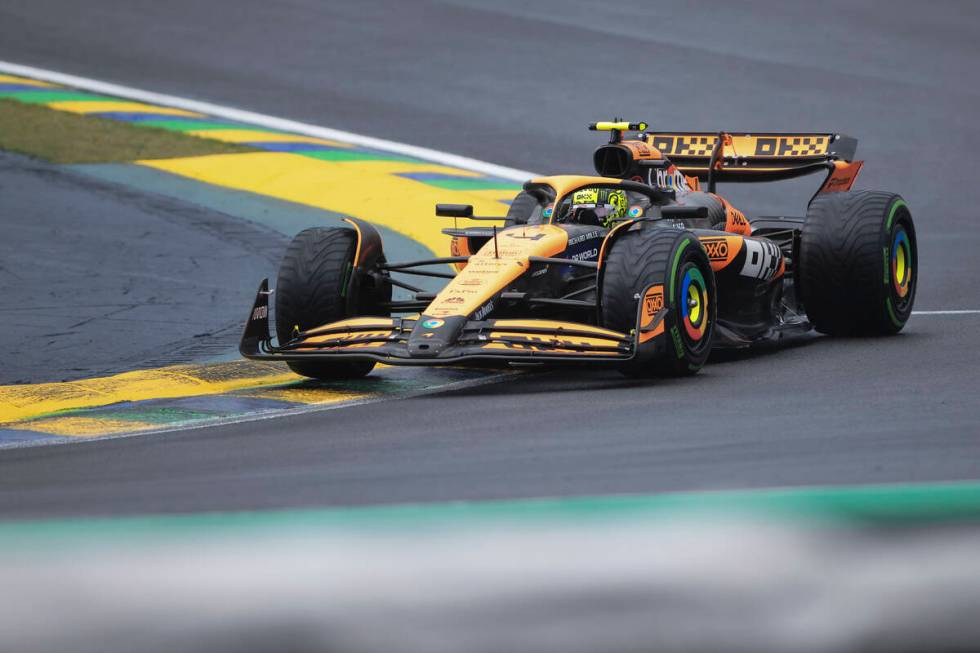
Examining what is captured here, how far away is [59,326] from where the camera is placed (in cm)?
987

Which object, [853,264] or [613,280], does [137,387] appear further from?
[853,264]

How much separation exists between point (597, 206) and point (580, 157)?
8443 millimetres

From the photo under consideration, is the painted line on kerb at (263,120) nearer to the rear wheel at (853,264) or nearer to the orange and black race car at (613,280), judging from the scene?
the orange and black race car at (613,280)

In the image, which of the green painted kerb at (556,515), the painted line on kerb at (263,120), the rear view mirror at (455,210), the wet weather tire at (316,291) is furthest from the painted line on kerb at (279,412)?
the painted line on kerb at (263,120)

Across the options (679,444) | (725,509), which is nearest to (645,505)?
(725,509)

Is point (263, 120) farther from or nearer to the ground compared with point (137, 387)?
farther from the ground

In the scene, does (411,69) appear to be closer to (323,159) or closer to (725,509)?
(323,159)

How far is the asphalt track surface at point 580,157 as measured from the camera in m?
4.83

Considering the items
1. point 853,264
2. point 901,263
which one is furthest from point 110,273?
point 901,263

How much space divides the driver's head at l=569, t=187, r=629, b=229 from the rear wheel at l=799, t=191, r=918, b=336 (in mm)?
1270

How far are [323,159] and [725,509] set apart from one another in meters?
15.5

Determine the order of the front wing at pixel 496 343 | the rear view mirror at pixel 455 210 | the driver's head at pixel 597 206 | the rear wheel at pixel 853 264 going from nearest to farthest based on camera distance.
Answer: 1. the front wing at pixel 496 343
2. the rear view mirror at pixel 455 210
3. the driver's head at pixel 597 206
4. the rear wheel at pixel 853 264

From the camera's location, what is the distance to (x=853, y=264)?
9500 millimetres

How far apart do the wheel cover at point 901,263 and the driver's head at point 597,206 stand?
6.06ft
